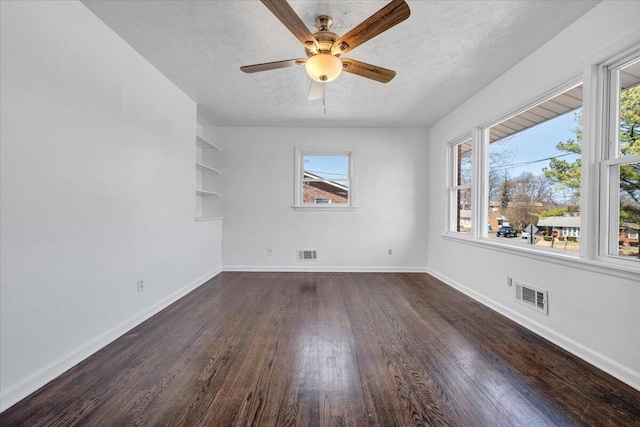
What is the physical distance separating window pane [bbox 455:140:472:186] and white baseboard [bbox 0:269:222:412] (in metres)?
4.07

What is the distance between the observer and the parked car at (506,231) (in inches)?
118

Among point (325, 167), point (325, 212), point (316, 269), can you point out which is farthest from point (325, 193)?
point (316, 269)

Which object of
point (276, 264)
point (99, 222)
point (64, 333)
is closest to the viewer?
point (64, 333)

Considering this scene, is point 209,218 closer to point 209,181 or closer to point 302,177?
point 209,181

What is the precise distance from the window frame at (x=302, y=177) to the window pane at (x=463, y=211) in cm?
161

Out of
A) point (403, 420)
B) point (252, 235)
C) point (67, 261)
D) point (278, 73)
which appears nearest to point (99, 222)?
point (67, 261)

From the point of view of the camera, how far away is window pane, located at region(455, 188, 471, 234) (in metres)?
3.87

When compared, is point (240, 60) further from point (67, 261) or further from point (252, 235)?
point (252, 235)

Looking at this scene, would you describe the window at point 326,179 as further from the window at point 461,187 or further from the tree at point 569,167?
the tree at point 569,167

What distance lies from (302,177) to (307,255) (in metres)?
1.36

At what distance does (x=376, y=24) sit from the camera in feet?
5.65

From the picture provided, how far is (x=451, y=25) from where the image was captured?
2.21m

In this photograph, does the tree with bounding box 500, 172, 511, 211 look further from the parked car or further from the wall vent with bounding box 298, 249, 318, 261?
the wall vent with bounding box 298, 249, 318, 261

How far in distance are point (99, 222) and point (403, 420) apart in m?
2.46
